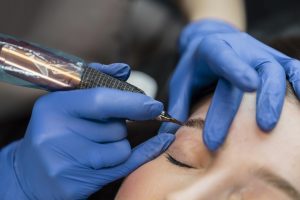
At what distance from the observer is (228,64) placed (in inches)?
37.2

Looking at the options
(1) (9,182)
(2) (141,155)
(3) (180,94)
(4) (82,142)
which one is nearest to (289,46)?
(3) (180,94)

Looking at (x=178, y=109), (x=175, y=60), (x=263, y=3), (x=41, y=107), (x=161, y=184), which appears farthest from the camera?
(x=263, y=3)

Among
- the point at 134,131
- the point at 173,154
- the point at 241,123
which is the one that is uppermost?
the point at 241,123

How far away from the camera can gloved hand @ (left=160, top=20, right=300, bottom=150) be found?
91 centimetres

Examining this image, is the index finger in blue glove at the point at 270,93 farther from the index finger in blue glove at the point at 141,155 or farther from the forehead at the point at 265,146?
the index finger in blue glove at the point at 141,155

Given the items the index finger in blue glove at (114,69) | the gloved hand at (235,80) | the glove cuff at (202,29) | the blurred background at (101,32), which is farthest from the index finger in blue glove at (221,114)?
the glove cuff at (202,29)

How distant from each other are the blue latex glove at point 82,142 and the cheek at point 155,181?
0.06 metres

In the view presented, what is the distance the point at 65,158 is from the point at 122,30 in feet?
2.69

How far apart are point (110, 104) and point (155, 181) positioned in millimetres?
204

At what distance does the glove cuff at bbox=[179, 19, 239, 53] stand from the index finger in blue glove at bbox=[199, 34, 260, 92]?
0.35m

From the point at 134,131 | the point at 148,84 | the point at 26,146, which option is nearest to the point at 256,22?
the point at 148,84

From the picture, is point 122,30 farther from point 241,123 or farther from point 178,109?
point 241,123

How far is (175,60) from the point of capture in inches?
78.8

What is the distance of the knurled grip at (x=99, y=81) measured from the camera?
0.98 m
